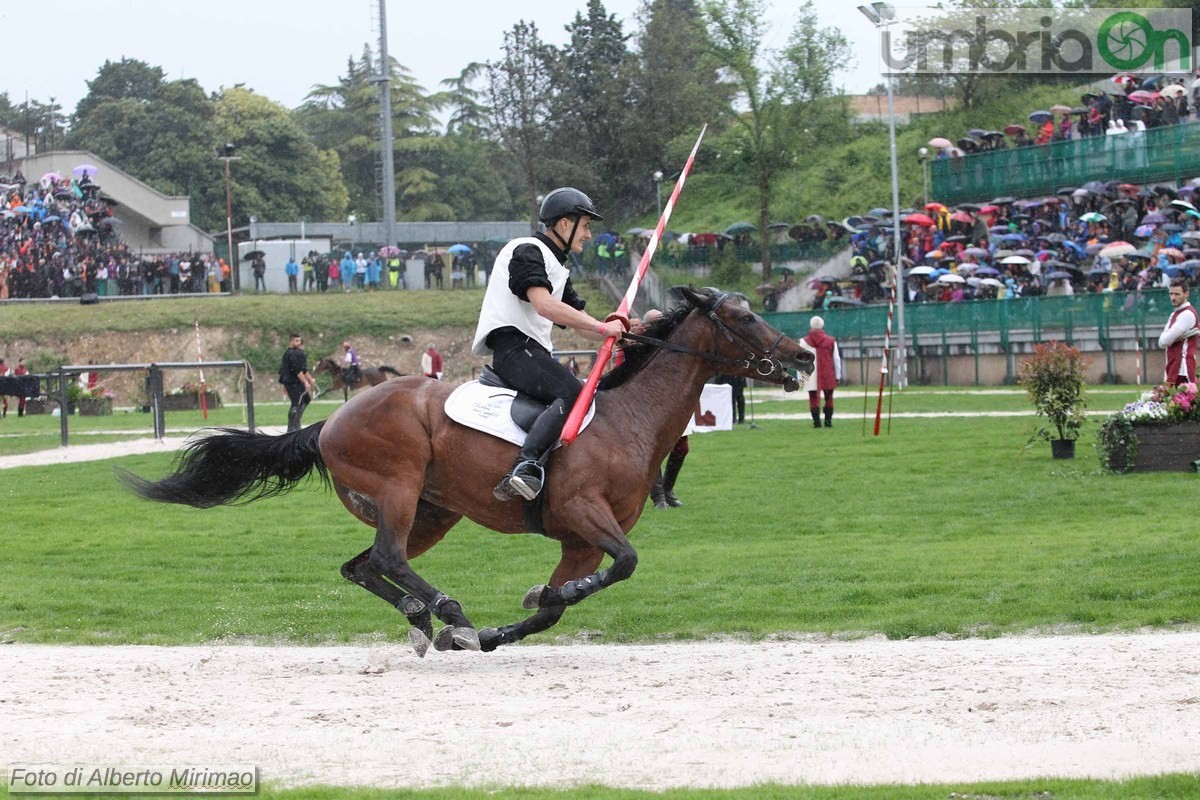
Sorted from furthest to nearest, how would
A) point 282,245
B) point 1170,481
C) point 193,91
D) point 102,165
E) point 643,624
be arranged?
point 193,91, point 102,165, point 282,245, point 1170,481, point 643,624

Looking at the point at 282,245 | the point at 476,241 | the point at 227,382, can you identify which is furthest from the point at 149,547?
the point at 476,241

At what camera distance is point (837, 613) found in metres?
10.5

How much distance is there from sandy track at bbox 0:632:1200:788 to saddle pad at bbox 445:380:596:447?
1.44 metres

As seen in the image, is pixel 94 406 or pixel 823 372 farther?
pixel 94 406

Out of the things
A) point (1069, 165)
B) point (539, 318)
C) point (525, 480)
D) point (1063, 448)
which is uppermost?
point (1069, 165)

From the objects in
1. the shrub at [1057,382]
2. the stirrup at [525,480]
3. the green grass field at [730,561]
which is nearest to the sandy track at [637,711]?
the green grass field at [730,561]

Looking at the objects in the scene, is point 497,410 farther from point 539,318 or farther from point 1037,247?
point 1037,247

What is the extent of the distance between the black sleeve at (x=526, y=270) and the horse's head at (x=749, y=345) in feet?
3.66

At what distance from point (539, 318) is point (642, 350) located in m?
0.77

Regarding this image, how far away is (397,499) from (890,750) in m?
3.74

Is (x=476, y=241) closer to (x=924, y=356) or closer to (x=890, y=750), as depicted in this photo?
(x=924, y=356)

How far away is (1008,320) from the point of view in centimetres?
4319

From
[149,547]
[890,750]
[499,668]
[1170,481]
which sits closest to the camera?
[890,750]

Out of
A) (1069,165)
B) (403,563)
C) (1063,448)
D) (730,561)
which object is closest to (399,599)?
(403,563)
